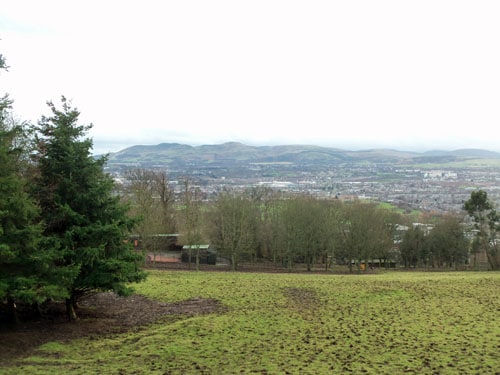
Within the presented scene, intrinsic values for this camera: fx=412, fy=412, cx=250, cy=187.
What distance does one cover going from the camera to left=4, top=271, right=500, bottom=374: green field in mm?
10594

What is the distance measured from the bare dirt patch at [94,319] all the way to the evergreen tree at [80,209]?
1242 mm

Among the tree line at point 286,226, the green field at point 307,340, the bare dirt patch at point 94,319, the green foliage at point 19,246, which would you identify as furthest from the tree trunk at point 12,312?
the tree line at point 286,226

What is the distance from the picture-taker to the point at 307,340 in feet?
42.6

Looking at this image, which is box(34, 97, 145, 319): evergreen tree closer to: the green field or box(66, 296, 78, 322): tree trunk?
box(66, 296, 78, 322): tree trunk

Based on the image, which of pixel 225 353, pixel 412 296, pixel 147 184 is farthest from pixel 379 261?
pixel 225 353

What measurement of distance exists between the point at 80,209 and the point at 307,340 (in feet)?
29.5

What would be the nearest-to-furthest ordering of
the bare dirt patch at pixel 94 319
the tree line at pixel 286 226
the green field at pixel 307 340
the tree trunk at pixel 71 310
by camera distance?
the green field at pixel 307 340, the bare dirt patch at pixel 94 319, the tree trunk at pixel 71 310, the tree line at pixel 286 226

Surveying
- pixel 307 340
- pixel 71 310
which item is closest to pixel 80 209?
pixel 71 310

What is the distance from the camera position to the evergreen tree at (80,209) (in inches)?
551

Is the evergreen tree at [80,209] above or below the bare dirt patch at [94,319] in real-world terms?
above

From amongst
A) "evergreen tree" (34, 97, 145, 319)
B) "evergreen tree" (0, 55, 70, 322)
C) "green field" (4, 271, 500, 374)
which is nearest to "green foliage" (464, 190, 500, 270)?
"green field" (4, 271, 500, 374)

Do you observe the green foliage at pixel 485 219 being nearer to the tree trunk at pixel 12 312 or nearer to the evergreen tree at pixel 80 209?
the evergreen tree at pixel 80 209

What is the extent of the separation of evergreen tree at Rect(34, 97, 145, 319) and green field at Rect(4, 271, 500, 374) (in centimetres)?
222

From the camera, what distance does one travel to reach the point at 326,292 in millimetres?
21094
